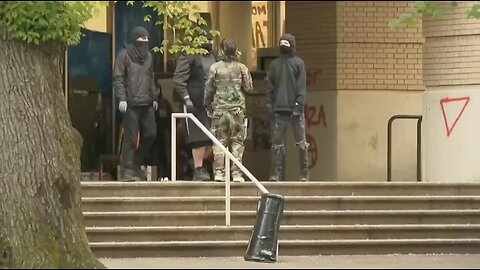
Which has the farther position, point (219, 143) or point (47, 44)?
point (219, 143)

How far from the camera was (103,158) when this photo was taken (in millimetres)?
18359

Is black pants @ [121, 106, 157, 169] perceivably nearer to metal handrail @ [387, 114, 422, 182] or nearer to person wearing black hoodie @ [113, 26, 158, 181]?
person wearing black hoodie @ [113, 26, 158, 181]

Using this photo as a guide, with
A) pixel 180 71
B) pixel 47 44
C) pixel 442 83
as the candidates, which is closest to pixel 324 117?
pixel 442 83

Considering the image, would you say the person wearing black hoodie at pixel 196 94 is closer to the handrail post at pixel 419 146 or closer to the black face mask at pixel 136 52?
the black face mask at pixel 136 52

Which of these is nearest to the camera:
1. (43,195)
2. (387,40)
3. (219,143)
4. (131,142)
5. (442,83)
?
(43,195)

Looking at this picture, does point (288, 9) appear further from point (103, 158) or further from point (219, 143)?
point (219, 143)

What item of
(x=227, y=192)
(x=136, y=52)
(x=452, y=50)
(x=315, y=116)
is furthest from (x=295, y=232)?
(x=315, y=116)

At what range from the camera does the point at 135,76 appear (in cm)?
1459

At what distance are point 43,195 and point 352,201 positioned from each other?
433 centimetres

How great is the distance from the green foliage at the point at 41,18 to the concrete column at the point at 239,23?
9014mm

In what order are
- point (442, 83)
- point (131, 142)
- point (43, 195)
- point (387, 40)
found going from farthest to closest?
point (387, 40) < point (442, 83) < point (131, 142) < point (43, 195)

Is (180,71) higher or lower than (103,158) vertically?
higher

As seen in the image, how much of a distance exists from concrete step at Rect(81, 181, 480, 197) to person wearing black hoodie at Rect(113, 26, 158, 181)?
782 mm

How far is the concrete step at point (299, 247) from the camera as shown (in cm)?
1301
